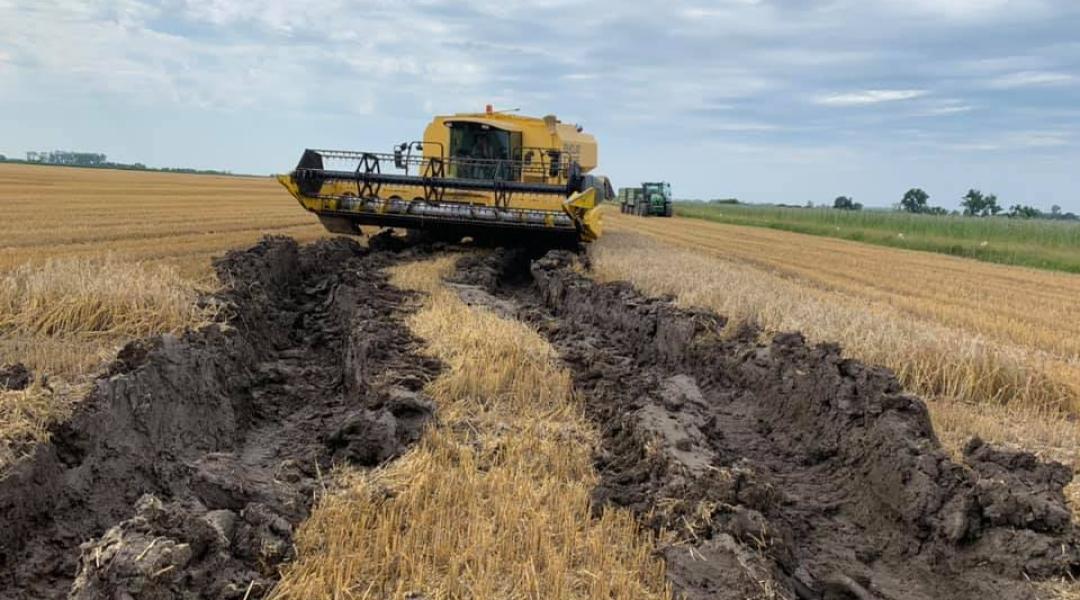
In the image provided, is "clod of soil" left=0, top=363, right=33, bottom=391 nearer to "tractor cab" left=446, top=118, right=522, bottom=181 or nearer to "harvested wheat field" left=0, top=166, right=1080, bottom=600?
"harvested wheat field" left=0, top=166, right=1080, bottom=600

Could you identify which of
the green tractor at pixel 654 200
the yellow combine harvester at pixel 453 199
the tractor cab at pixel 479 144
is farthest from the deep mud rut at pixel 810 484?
the green tractor at pixel 654 200

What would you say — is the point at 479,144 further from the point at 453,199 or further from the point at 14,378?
the point at 14,378

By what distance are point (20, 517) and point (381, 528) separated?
5.21 ft

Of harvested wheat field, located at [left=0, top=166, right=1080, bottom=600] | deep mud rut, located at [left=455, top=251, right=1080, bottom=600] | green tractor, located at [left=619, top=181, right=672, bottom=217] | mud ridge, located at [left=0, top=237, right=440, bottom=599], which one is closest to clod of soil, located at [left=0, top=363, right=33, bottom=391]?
harvested wheat field, located at [left=0, top=166, right=1080, bottom=600]

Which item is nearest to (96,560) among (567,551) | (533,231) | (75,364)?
(567,551)

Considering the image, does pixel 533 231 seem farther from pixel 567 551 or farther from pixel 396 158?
pixel 567 551

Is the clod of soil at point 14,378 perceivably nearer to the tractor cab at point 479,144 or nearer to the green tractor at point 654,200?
the tractor cab at point 479,144

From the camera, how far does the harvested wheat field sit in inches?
136

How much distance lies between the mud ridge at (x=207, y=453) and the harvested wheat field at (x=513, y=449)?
0.02 metres

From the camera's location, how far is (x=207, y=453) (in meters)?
5.00

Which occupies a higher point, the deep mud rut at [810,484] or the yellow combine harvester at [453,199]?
the yellow combine harvester at [453,199]

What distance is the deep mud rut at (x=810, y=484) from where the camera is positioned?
3703mm

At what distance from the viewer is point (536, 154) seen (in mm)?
16969

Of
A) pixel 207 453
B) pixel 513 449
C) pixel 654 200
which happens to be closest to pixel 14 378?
pixel 207 453
